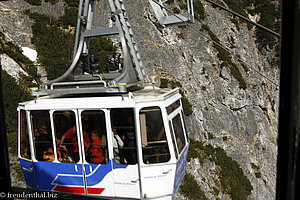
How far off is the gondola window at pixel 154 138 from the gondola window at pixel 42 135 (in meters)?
2.06

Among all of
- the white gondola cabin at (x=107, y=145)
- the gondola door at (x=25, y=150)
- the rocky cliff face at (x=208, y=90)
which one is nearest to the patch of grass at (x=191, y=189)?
the rocky cliff face at (x=208, y=90)

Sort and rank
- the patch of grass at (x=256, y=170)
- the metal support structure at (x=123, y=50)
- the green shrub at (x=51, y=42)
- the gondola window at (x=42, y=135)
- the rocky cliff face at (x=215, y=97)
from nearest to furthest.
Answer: the gondola window at (x=42, y=135), the metal support structure at (x=123, y=50), the green shrub at (x=51, y=42), the rocky cliff face at (x=215, y=97), the patch of grass at (x=256, y=170)

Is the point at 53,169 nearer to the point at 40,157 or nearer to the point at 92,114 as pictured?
the point at 40,157

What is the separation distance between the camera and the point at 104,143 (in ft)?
16.2

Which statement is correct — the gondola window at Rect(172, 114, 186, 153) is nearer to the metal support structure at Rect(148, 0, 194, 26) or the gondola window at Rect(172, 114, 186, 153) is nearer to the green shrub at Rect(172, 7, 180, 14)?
the metal support structure at Rect(148, 0, 194, 26)

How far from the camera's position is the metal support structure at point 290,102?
1365mm

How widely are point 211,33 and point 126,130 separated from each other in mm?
26308

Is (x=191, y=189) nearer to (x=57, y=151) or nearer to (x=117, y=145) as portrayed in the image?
(x=117, y=145)

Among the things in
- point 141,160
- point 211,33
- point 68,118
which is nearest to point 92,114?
point 68,118

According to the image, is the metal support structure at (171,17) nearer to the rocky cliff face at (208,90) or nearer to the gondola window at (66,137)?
the gondola window at (66,137)

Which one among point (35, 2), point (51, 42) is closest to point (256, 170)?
point (51, 42)

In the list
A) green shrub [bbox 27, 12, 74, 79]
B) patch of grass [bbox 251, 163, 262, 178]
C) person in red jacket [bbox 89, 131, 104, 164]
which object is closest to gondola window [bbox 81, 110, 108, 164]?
person in red jacket [bbox 89, 131, 104, 164]

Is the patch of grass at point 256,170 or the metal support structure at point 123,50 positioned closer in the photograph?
the metal support structure at point 123,50

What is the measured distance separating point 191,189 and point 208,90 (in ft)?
38.6
